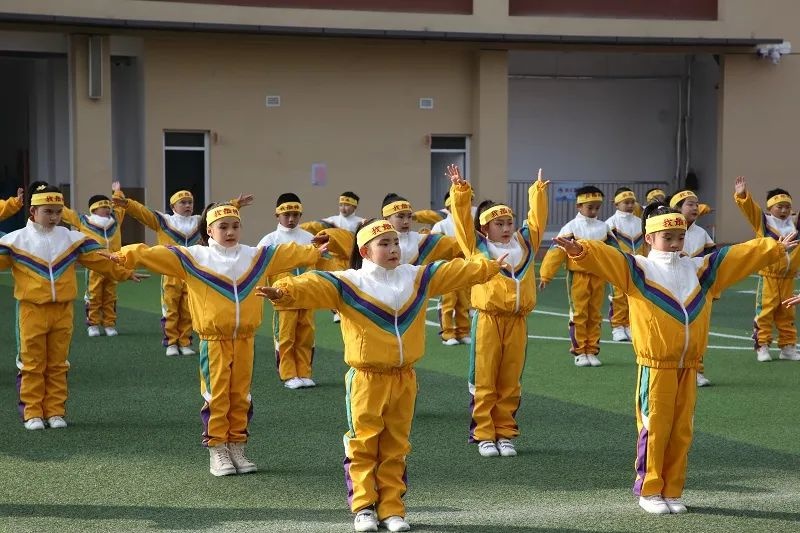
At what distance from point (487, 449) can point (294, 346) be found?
3.68 meters

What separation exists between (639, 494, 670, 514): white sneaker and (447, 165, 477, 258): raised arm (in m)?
2.67

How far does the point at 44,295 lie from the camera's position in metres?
10.5

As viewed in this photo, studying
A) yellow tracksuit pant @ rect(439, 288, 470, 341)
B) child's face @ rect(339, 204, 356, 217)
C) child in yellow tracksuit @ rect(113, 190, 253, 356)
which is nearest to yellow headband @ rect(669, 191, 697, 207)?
yellow tracksuit pant @ rect(439, 288, 470, 341)

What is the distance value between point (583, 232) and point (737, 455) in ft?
18.0

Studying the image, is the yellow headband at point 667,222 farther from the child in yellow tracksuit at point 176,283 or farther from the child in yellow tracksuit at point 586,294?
the child in yellow tracksuit at point 176,283

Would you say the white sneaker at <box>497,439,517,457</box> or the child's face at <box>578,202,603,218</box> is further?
the child's face at <box>578,202,603,218</box>

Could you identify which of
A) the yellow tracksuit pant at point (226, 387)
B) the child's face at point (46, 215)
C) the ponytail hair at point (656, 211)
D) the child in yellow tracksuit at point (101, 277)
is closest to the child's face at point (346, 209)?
the child in yellow tracksuit at point (101, 277)

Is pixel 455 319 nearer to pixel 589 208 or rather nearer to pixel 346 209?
pixel 346 209

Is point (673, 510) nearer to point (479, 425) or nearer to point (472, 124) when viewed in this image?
point (479, 425)

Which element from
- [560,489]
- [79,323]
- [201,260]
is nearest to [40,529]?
[201,260]

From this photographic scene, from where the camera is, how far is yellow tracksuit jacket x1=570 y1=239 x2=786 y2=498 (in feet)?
25.9

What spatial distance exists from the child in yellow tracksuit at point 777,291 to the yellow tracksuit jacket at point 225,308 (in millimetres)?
7327

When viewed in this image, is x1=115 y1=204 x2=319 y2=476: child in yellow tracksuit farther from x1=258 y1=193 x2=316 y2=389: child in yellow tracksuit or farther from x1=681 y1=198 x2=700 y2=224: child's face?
x1=681 y1=198 x2=700 y2=224: child's face

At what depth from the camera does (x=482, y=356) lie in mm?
9828
